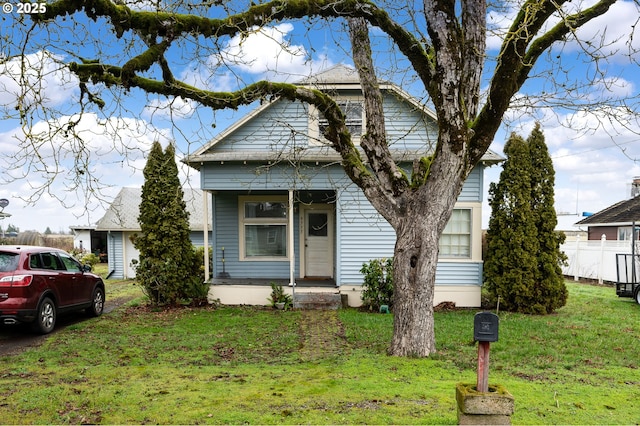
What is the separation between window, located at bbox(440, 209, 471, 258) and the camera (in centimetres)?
1148

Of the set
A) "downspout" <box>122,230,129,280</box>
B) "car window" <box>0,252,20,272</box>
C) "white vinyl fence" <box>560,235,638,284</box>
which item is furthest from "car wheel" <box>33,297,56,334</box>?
"white vinyl fence" <box>560,235,638,284</box>

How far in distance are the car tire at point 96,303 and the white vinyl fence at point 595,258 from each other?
Result: 56.2 feet

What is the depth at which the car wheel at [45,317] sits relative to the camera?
7.93 metres

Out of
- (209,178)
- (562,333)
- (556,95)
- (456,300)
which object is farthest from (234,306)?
(556,95)

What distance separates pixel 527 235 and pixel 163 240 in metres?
9.43

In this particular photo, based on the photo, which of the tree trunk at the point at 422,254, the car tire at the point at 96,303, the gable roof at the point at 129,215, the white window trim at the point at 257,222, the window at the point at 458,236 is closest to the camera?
the tree trunk at the point at 422,254

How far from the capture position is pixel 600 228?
2248cm

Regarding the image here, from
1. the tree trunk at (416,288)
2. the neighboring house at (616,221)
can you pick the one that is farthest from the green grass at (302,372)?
the neighboring house at (616,221)

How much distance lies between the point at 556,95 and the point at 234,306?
8.97 metres

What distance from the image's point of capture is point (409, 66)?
22.6 ft

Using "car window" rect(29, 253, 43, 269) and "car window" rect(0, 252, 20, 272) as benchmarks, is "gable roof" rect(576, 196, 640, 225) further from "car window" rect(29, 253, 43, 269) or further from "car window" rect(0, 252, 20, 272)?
"car window" rect(0, 252, 20, 272)

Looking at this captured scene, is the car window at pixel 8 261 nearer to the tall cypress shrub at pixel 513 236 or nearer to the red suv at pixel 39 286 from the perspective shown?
the red suv at pixel 39 286

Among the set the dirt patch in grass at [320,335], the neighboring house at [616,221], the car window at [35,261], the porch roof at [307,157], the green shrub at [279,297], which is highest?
the porch roof at [307,157]

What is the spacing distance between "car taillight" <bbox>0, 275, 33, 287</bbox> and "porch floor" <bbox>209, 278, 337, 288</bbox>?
4637mm
